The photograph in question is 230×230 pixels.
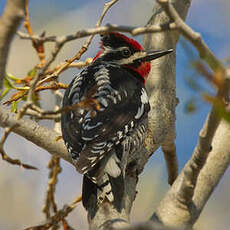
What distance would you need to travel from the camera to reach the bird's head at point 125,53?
4070mm

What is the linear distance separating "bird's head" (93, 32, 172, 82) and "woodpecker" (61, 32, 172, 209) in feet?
0.05

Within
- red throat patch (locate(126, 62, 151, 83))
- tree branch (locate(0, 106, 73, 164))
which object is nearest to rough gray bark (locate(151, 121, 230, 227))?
tree branch (locate(0, 106, 73, 164))

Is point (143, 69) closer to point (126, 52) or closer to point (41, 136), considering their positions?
point (126, 52)

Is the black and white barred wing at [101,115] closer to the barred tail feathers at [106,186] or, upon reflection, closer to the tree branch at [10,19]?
the barred tail feathers at [106,186]

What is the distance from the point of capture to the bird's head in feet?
13.4

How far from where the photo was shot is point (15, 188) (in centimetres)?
477

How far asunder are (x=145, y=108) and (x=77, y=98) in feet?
1.90

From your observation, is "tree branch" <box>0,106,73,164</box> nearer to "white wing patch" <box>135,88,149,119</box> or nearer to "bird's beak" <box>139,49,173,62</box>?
"white wing patch" <box>135,88,149,119</box>

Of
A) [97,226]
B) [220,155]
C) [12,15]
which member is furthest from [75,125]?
[12,15]

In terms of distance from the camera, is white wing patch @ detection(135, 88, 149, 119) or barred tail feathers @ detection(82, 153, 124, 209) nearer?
barred tail feathers @ detection(82, 153, 124, 209)

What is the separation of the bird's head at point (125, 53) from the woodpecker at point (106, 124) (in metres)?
0.02

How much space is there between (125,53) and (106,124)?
1229 millimetres

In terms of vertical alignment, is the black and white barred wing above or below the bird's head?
below

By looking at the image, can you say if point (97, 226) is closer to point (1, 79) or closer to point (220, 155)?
point (220, 155)
